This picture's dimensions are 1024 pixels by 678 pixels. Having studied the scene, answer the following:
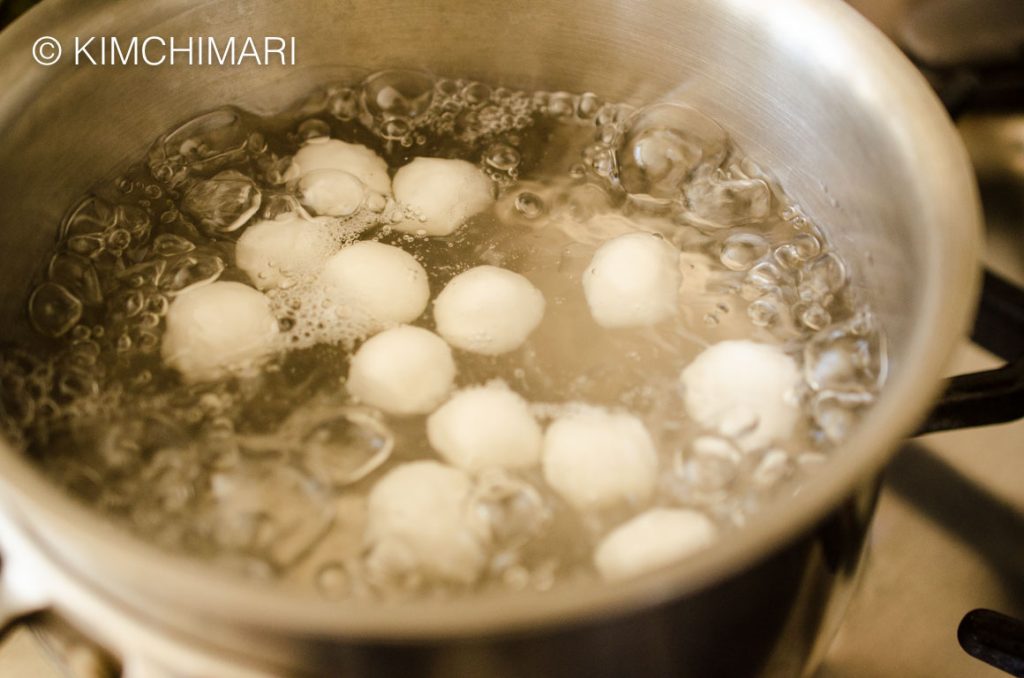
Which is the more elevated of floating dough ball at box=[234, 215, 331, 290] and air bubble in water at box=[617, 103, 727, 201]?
air bubble in water at box=[617, 103, 727, 201]

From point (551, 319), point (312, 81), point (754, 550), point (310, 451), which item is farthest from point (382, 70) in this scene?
point (754, 550)

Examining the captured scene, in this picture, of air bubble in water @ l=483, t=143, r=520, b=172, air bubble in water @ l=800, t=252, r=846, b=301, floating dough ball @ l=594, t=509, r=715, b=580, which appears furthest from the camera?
air bubble in water @ l=483, t=143, r=520, b=172

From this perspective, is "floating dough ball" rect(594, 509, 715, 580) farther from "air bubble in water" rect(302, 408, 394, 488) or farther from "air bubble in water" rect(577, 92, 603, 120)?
"air bubble in water" rect(577, 92, 603, 120)

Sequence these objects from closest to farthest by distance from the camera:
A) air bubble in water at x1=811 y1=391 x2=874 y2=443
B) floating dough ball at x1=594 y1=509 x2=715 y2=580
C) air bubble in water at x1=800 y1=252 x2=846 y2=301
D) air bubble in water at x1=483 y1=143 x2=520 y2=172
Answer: floating dough ball at x1=594 y1=509 x2=715 y2=580 < air bubble in water at x1=811 y1=391 x2=874 y2=443 < air bubble in water at x1=800 y1=252 x2=846 y2=301 < air bubble in water at x1=483 y1=143 x2=520 y2=172

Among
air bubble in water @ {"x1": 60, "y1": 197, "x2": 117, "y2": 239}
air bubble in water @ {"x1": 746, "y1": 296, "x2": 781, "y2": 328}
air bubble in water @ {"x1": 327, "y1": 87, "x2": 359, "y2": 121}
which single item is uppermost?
air bubble in water @ {"x1": 327, "y1": 87, "x2": 359, "y2": 121}

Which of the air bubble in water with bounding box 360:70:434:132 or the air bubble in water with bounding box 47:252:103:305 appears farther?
the air bubble in water with bounding box 360:70:434:132

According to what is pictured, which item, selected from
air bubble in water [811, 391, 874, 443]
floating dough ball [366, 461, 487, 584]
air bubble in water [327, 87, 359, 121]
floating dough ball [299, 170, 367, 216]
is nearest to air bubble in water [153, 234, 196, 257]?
floating dough ball [299, 170, 367, 216]

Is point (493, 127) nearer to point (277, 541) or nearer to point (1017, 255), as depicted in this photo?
point (277, 541)

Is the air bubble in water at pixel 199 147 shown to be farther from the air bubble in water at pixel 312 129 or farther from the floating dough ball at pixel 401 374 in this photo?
the floating dough ball at pixel 401 374
